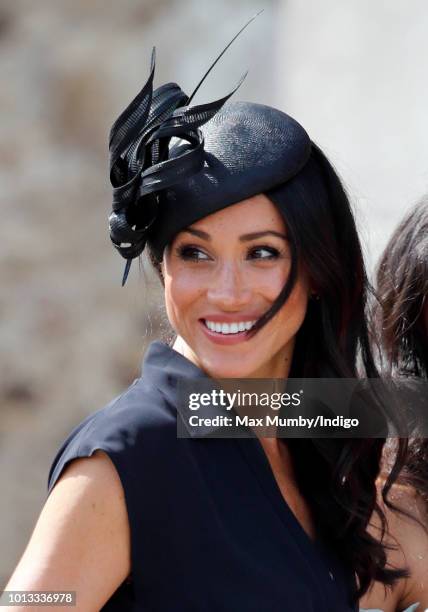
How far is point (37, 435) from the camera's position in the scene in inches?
149

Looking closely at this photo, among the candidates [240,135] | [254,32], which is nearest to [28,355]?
[254,32]

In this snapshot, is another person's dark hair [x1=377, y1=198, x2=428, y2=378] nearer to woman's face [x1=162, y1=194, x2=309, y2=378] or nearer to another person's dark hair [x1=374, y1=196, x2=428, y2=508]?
another person's dark hair [x1=374, y1=196, x2=428, y2=508]

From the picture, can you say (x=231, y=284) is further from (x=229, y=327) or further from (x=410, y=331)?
(x=410, y=331)

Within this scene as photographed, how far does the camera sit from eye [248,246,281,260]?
1.87 meters

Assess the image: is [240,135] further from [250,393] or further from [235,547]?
[235,547]

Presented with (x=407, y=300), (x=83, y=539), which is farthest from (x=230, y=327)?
(x=407, y=300)

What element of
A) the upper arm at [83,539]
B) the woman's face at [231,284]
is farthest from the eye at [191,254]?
the upper arm at [83,539]

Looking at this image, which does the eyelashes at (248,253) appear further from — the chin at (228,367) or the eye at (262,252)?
the chin at (228,367)

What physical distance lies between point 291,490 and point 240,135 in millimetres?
637

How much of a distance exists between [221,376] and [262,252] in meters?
0.22

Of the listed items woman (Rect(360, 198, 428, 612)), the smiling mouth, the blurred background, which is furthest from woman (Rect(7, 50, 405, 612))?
the blurred background

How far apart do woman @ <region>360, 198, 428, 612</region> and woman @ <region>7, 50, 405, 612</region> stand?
0.27 meters

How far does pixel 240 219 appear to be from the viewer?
1.86 meters

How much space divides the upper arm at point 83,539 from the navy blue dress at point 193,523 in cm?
2
